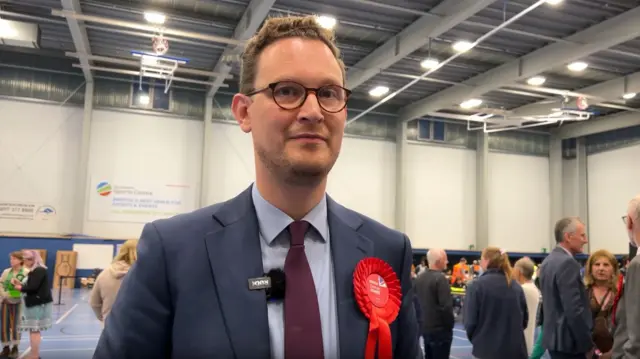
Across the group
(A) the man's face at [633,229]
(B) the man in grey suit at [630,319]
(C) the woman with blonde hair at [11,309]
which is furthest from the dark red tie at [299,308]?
(C) the woman with blonde hair at [11,309]

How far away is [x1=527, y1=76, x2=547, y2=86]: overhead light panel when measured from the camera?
16812 millimetres

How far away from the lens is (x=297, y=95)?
4.05 feet

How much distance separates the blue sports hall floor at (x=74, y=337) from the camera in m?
7.78

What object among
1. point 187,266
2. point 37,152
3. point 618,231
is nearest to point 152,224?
point 187,266

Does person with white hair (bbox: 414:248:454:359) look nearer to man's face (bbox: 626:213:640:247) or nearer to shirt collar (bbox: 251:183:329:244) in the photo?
man's face (bbox: 626:213:640:247)

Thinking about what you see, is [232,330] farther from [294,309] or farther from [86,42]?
[86,42]

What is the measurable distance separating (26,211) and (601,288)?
54.7 ft

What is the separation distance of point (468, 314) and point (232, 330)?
4387mm

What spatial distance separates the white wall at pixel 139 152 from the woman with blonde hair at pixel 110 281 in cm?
1263

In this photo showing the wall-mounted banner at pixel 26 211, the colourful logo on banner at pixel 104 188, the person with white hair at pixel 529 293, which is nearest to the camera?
the person with white hair at pixel 529 293

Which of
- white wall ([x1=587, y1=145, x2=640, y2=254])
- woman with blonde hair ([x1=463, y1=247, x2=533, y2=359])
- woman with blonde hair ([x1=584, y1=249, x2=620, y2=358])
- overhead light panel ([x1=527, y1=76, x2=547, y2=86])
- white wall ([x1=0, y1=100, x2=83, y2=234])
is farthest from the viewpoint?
→ white wall ([x1=587, y1=145, x2=640, y2=254])

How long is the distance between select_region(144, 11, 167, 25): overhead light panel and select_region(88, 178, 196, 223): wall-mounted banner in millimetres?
6283

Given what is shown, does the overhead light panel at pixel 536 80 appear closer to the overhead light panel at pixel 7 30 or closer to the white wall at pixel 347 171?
the white wall at pixel 347 171

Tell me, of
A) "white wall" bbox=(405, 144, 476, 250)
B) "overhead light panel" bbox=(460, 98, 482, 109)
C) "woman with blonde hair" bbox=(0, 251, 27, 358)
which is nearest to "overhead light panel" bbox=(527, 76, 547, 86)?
"overhead light panel" bbox=(460, 98, 482, 109)
